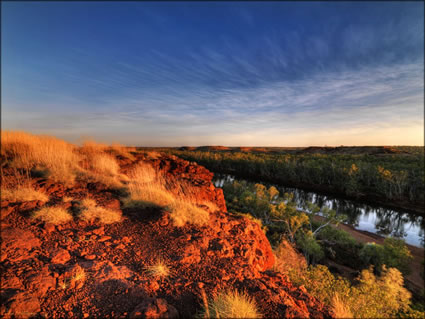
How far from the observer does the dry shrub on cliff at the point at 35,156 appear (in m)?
6.76

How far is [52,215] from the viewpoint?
4.27 meters

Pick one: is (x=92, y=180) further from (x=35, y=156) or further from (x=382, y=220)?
(x=382, y=220)

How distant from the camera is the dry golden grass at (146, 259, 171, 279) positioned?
3.04 metres

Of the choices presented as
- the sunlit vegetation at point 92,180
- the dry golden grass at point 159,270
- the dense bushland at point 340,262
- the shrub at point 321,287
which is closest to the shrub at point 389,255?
the dense bushland at point 340,262

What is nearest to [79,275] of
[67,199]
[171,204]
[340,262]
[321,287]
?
[171,204]

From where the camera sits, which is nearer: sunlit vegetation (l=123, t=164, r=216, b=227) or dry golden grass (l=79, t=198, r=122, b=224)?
dry golden grass (l=79, t=198, r=122, b=224)

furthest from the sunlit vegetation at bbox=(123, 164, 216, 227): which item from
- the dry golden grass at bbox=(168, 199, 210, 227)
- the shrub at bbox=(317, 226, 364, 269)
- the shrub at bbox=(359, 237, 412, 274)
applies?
the shrub at bbox=(359, 237, 412, 274)

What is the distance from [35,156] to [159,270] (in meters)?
7.83

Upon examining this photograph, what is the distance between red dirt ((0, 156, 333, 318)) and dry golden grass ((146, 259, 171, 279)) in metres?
0.08

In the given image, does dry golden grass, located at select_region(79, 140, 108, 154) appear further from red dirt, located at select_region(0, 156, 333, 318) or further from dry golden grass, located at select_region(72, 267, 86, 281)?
dry golden grass, located at select_region(72, 267, 86, 281)

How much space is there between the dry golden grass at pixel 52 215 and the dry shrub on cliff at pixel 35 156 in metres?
2.22

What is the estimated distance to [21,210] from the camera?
179 inches

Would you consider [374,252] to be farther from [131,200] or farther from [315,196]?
[315,196]

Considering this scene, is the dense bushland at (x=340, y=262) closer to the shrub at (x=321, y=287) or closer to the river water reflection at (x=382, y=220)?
the shrub at (x=321, y=287)
